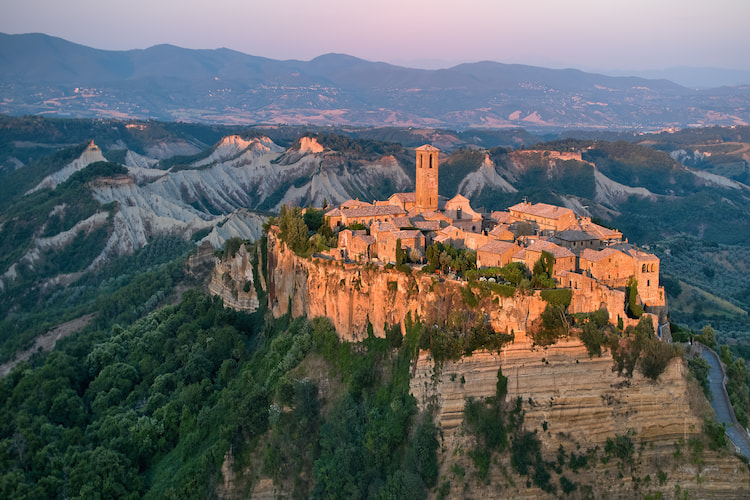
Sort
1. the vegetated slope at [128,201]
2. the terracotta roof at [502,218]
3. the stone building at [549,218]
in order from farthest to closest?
the vegetated slope at [128,201]
the terracotta roof at [502,218]
the stone building at [549,218]

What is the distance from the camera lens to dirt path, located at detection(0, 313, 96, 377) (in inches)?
2206

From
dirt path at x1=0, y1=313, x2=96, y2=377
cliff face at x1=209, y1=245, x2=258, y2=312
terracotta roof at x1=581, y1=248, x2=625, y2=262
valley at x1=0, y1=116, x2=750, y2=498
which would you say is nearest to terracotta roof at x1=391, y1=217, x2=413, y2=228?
valley at x1=0, y1=116, x2=750, y2=498

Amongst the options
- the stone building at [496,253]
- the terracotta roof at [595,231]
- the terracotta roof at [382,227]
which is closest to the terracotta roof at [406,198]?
the terracotta roof at [382,227]

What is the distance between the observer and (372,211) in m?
48.3

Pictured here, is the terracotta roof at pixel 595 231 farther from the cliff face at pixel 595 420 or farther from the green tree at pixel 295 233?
the green tree at pixel 295 233

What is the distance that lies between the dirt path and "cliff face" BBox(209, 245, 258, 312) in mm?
13733

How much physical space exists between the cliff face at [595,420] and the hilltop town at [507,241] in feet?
9.96

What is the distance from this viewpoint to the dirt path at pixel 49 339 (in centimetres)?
5603

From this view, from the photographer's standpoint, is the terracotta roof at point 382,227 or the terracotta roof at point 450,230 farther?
the terracotta roof at point 450,230

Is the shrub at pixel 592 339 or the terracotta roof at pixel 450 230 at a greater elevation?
the terracotta roof at pixel 450 230

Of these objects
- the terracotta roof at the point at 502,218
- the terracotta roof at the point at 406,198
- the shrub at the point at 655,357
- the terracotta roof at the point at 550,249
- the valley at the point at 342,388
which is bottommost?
the valley at the point at 342,388

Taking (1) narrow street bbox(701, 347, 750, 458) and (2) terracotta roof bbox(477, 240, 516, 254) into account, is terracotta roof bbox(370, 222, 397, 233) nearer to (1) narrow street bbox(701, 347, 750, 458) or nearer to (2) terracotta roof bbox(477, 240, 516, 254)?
(2) terracotta roof bbox(477, 240, 516, 254)

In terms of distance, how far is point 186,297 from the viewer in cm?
5569

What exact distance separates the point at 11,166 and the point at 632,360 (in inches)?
5389
